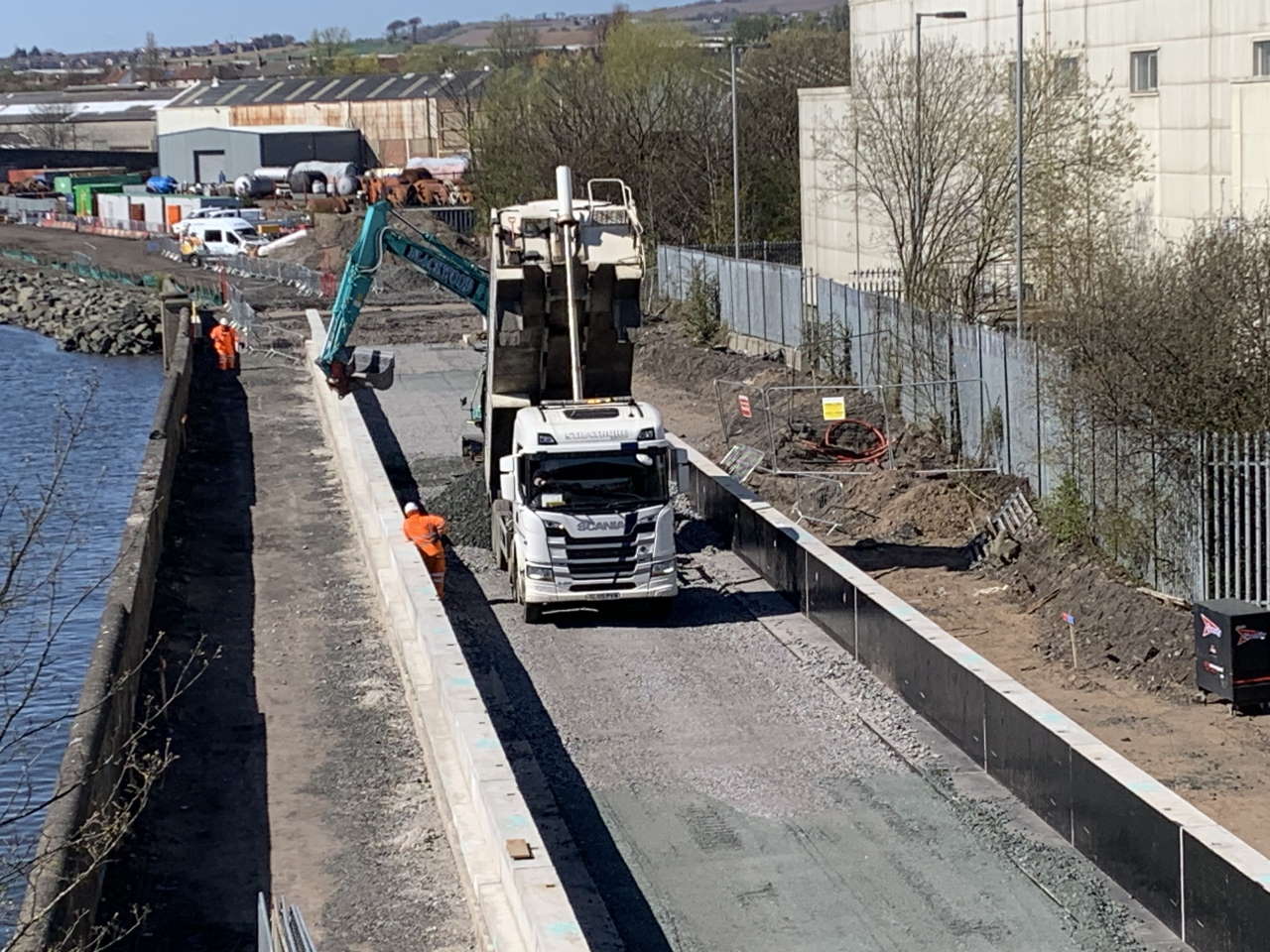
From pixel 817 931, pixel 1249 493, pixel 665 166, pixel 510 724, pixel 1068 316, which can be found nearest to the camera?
pixel 817 931

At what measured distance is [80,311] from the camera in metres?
75.3

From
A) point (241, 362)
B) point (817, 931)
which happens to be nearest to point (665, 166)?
point (241, 362)

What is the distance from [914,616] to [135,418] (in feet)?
121

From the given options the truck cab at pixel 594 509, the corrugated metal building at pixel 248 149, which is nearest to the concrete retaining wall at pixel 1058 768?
the truck cab at pixel 594 509

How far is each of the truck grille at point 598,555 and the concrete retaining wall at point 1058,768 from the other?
2.21m

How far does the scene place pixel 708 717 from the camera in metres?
19.0

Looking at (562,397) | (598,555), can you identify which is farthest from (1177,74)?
(598,555)

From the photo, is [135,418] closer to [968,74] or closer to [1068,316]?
[968,74]

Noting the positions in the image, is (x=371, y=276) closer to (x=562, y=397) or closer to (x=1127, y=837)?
(x=562, y=397)

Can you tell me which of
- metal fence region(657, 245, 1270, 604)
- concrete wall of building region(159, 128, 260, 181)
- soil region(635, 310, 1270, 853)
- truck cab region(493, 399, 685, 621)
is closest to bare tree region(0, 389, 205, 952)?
truck cab region(493, 399, 685, 621)

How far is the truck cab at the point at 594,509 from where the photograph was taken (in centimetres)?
2161

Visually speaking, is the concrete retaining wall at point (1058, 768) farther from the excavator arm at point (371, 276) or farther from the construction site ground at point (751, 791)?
the excavator arm at point (371, 276)

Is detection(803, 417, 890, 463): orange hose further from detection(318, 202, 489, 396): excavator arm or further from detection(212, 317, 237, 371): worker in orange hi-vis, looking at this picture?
detection(212, 317, 237, 371): worker in orange hi-vis

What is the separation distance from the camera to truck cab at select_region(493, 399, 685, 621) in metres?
21.6
